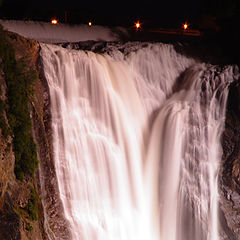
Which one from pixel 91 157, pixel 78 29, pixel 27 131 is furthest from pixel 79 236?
pixel 78 29

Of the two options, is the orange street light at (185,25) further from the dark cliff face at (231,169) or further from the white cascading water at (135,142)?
the dark cliff face at (231,169)

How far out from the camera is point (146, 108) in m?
13.7

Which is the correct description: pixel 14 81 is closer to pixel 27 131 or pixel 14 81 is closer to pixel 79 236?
pixel 27 131

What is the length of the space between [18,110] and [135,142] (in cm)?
460

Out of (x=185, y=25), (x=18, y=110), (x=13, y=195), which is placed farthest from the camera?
(x=185, y=25)

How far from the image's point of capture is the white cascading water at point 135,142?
1039 cm

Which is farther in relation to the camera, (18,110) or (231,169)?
(231,169)

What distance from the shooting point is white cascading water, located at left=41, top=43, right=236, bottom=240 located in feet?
34.1

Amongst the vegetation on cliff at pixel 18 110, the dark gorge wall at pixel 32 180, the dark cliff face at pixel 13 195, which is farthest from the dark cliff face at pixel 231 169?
the vegetation on cliff at pixel 18 110

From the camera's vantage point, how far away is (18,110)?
8562 millimetres

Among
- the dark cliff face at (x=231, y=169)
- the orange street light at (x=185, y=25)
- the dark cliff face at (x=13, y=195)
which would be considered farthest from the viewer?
the orange street light at (x=185, y=25)

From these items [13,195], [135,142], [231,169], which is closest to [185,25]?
[231,169]

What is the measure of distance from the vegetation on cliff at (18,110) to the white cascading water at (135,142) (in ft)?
4.10

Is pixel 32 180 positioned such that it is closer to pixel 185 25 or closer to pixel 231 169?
pixel 231 169
